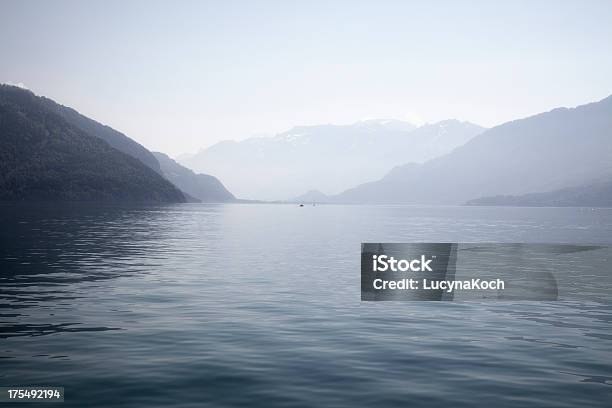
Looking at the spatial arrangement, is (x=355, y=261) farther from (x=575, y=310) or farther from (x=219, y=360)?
(x=219, y=360)

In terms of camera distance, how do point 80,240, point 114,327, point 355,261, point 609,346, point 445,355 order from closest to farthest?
point 445,355 → point 609,346 → point 114,327 → point 355,261 → point 80,240

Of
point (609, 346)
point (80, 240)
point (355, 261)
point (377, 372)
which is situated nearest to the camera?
point (377, 372)

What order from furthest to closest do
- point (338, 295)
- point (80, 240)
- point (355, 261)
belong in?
point (80, 240) → point (355, 261) → point (338, 295)

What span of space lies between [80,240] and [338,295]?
57.1 m

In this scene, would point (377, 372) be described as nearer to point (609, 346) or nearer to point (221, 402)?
point (221, 402)

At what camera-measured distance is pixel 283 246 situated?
8650 centimetres

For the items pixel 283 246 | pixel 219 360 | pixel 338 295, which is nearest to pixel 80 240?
pixel 283 246

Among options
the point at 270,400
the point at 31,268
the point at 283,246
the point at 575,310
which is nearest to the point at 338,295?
the point at 575,310

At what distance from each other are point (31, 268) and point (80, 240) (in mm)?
34401

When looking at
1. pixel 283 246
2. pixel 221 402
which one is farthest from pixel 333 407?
pixel 283 246

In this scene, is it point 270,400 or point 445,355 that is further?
point 445,355

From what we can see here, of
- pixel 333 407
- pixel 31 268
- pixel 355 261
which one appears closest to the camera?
pixel 333 407

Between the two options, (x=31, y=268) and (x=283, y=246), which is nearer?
(x=31, y=268)

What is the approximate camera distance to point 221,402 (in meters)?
17.1
